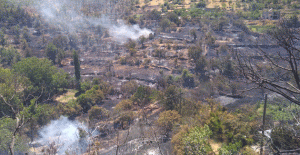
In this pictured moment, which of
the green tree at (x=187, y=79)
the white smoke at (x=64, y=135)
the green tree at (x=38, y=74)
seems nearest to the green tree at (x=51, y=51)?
the green tree at (x=38, y=74)

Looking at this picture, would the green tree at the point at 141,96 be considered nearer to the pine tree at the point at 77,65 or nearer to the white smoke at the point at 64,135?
the white smoke at the point at 64,135

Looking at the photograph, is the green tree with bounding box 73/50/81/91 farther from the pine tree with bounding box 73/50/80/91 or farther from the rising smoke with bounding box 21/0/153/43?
the rising smoke with bounding box 21/0/153/43

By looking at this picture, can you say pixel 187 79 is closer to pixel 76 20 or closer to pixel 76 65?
pixel 76 65

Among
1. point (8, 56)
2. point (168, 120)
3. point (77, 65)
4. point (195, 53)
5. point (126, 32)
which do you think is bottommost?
point (168, 120)

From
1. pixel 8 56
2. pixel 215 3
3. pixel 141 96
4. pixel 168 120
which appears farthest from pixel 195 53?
pixel 215 3

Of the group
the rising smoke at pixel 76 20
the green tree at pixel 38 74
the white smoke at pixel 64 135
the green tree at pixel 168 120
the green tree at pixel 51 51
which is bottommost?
the white smoke at pixel 64 135

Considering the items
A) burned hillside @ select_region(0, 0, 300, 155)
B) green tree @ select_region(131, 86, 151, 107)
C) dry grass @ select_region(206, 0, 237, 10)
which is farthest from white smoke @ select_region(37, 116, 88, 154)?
dry grass @ select_region(206, 0, 237, 10)

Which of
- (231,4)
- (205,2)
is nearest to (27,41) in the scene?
(205,2)
